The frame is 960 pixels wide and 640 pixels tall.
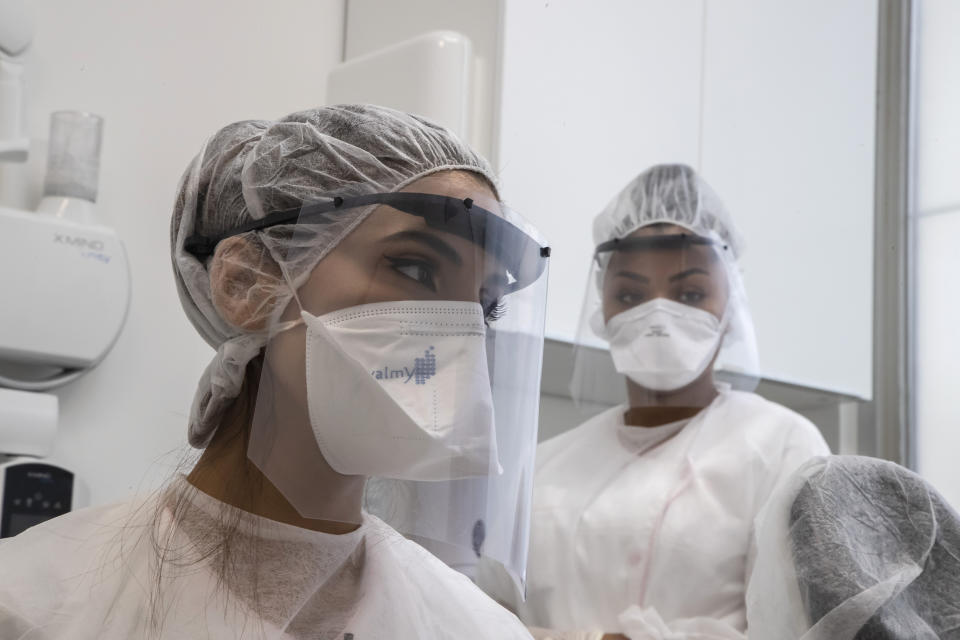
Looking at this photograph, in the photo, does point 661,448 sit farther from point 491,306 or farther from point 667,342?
point 491,306

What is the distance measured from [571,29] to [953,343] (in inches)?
59.8

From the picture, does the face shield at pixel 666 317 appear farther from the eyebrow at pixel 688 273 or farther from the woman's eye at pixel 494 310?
the woman's eye at pixel 494 310

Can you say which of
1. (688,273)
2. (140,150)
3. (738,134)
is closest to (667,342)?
(688,273)

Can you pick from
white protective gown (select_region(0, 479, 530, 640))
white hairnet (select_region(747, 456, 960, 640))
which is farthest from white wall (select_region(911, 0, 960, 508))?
white protective gown (select_region(0, 479, 530, 640))

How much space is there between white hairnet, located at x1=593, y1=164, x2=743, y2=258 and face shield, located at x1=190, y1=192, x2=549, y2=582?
1.04 metres

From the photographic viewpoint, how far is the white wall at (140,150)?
6.37ft

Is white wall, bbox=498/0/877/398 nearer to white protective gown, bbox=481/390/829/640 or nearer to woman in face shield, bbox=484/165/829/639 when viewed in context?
woman in face shield, bbox=484/165/829/639

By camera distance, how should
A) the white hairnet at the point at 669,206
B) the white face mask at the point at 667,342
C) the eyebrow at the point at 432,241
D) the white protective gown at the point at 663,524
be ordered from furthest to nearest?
the white hairnet at the point at 669,206
the white face mask at the point at 667,342
the white protective gown at the point at 663,524
the eyebrow at the point at 432,241

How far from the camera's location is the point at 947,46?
3.15 m

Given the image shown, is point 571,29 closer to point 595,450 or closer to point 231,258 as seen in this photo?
point 595,450

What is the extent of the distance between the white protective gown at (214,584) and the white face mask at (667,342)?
911 millimetres

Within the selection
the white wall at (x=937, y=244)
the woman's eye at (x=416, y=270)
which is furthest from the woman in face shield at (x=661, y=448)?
the white wall at (x=937, y=244)

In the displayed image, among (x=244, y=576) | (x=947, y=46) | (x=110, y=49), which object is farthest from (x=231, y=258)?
(x=947, y=46)

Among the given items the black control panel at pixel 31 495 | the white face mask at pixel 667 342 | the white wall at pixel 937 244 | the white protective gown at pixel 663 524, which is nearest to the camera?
the black control panel at pixel 31 495
